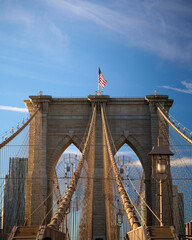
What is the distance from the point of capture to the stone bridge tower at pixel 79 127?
26641 mm

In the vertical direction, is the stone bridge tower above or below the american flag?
below

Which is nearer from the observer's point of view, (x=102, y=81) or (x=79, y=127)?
(x=79, y=127)

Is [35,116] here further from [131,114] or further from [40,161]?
[131,114]

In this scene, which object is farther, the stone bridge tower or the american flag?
the american flag

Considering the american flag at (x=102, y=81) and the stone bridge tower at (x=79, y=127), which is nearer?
the stone bridge tower at (x=79, y=127)

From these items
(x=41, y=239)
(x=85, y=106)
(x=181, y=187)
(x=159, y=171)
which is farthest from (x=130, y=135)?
(x=41, y=239)

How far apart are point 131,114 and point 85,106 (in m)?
2.74

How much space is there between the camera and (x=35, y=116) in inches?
1078

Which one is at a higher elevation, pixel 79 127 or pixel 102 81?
pixel 102 81

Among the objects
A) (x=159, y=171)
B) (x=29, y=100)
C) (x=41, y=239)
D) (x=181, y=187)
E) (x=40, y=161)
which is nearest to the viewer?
(x=41, y=239)

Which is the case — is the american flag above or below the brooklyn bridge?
above

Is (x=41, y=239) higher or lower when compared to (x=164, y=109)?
lower

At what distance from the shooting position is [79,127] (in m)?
27.4

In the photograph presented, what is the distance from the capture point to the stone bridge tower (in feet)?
87.4
